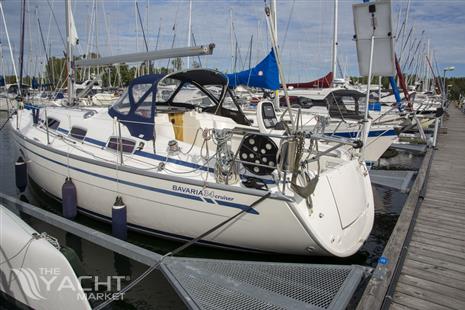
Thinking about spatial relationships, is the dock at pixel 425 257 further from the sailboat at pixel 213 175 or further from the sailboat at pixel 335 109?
the sailboat at pixel 335 109

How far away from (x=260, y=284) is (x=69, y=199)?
3592 mm

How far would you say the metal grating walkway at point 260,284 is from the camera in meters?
3.42

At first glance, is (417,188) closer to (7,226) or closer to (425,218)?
(425,218)

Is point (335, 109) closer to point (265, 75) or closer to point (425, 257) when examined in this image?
point (265, 75)

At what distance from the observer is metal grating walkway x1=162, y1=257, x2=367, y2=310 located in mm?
3416

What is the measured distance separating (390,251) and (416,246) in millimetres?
682

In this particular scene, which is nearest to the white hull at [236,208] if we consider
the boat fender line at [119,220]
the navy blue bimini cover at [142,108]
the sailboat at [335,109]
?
the boat fender line at [119,220]

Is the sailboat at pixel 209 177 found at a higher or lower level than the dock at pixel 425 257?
higher

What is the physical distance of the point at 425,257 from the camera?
419 centimetres

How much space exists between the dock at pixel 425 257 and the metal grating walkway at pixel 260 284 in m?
0.31

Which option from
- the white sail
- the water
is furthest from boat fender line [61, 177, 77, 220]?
the white sail

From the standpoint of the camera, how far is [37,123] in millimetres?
8352

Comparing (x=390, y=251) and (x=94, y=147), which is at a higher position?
(x=94, y=147)

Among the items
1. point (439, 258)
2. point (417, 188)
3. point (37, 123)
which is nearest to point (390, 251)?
point (439, 258)
